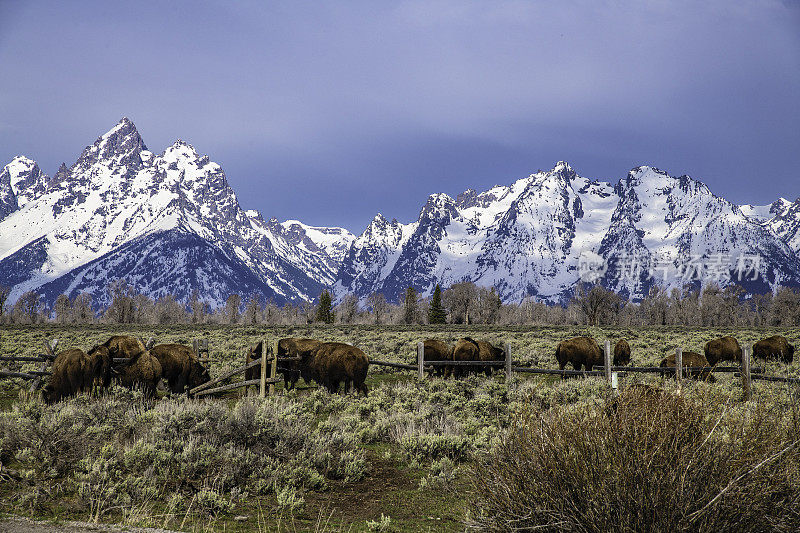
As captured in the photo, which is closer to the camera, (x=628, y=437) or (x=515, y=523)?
(x=628, y=437)

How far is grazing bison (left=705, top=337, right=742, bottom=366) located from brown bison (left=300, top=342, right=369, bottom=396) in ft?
50.5

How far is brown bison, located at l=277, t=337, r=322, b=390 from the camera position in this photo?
17062 mm

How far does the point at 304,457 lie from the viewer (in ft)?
25.8

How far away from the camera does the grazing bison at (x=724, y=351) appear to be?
2131 centimetres

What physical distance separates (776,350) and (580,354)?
9619 mm

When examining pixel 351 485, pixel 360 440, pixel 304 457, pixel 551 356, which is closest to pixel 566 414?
pixel 351 485

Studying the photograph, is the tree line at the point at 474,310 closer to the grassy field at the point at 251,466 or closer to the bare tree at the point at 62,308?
the bare tree at the point at 62,308

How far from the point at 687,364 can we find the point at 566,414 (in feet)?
53.0

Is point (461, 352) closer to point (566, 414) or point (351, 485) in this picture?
point (351, 485)

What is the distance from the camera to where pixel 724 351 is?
21438 millimetres

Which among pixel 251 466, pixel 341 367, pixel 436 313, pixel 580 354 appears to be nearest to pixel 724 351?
pixel 580 354

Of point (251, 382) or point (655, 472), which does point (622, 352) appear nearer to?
point (251, 382)

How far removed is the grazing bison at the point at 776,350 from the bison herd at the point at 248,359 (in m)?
7.25

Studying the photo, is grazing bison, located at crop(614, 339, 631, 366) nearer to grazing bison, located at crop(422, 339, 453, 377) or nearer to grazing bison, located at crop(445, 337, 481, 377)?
grazing bison, located at crop(445, 337, 481, 377)
